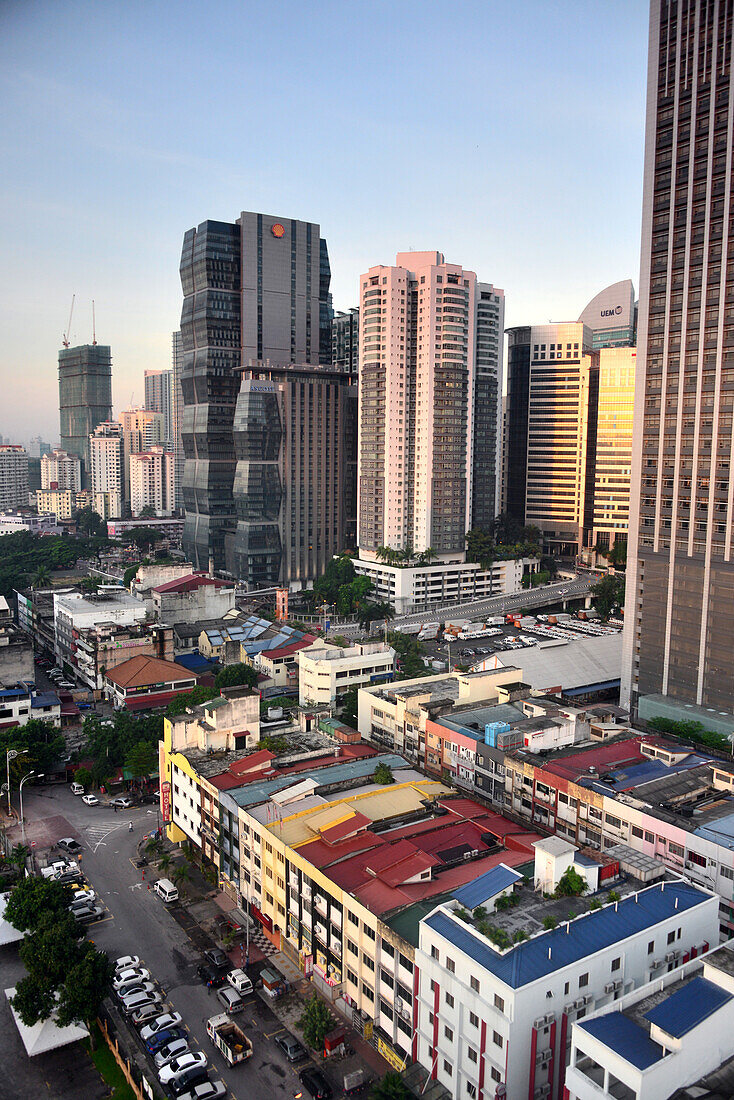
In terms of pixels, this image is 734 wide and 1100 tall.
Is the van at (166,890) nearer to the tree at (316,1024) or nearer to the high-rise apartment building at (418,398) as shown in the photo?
the tree at (316,1024)

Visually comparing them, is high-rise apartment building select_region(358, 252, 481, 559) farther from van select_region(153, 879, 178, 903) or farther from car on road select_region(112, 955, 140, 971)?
car on road select_region(112, 955, 140, 971)

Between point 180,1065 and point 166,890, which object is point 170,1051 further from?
point 166,890

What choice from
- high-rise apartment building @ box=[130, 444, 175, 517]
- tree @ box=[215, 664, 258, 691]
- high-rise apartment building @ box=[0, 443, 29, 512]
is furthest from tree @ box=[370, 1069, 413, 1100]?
high-rise apartment building @ box=[0, 443, 29, 512]

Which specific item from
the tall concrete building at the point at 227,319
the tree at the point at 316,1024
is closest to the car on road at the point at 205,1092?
the tree at the point at 316,1024

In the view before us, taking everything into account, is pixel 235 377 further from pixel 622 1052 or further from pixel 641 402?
pixel 622 1052

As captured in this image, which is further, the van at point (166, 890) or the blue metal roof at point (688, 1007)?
the van at point (166, 890)

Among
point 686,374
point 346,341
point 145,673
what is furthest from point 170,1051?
point 346,341

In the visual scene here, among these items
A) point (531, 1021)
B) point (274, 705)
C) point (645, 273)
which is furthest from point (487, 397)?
point (531, 1021)
